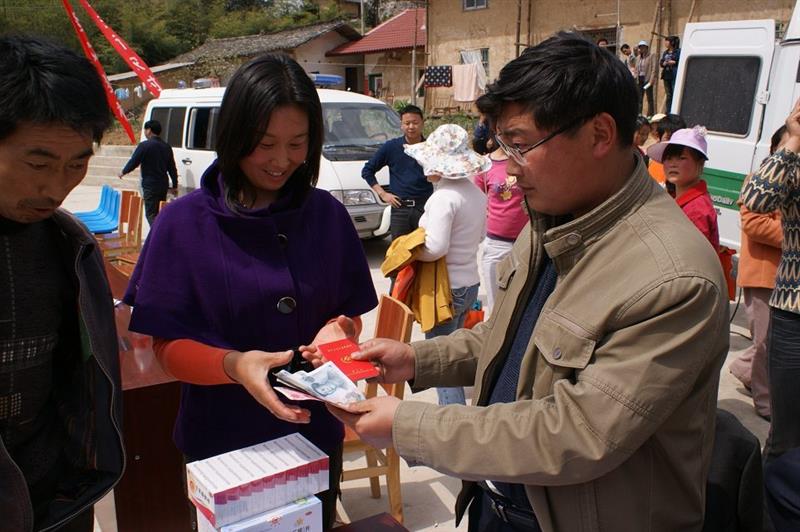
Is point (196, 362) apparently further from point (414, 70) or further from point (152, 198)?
point (414, 70)

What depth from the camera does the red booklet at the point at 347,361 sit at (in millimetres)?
1518

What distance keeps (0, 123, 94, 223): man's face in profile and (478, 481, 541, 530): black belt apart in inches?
47.0

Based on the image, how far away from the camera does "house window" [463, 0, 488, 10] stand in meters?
23.8

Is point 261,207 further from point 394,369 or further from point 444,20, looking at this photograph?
point 444,20

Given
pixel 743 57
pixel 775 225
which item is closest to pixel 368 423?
pixel 775 225

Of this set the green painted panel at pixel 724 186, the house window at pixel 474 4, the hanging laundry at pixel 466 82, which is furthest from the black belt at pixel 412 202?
the house window at pixel 474 4

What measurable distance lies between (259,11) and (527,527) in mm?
61568

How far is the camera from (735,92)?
605 cm

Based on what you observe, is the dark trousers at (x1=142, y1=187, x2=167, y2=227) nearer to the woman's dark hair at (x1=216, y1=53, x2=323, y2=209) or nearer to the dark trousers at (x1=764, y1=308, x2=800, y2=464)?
the woman's dark hair at (x1=216, y1=53, x2=323, y2=209)

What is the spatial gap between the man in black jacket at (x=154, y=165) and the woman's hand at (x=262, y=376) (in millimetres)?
8795

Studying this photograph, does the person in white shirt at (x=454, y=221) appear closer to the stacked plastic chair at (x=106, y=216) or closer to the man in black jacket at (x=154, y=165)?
the stacked plastic chair at (x=106, y=216)

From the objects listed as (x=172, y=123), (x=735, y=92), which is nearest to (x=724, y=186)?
(x=735, y=92)

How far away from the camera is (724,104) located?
6.22 m

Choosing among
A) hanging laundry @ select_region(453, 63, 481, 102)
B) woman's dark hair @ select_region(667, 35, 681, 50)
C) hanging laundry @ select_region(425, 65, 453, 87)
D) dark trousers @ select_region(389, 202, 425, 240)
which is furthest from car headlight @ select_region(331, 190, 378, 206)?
hanging laundry @ select_region(425, 65, 453, 87)
